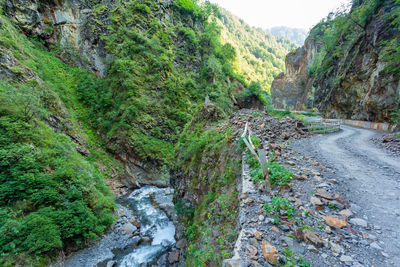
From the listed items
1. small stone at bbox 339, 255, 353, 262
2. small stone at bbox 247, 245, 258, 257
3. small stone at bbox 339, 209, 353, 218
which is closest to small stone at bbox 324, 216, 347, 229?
small stone at bbox 339, 209, 353, 218

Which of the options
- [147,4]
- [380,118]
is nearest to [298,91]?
[380,118]

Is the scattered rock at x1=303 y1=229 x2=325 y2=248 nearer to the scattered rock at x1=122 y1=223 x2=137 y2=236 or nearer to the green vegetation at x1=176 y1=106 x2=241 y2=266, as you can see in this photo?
the green vegetation at x1=176 y1=106 x2=241 y2=266

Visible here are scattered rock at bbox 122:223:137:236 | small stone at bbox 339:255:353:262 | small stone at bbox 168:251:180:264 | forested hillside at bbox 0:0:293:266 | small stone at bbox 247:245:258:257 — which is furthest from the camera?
scattered rock at bbox 122:223:137:236

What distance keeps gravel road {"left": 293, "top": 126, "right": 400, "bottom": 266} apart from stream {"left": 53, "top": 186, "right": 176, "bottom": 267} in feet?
31.2

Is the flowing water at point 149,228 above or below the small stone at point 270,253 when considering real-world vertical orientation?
below

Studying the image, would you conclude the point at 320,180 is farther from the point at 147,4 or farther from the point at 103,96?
the point at 147,4

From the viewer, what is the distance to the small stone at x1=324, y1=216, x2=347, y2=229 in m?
2.78

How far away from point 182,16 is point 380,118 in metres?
33.0

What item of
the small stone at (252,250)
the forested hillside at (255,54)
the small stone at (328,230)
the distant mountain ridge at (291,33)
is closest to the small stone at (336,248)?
the small stone at (328,230)

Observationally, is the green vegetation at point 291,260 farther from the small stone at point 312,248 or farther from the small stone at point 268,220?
the small stone at point 268,220

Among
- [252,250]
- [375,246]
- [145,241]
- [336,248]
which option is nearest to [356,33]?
[375,246]

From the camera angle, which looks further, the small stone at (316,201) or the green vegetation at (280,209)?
the small stone at (316,201)

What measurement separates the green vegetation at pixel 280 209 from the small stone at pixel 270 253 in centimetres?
57

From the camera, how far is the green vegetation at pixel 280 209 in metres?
3.09
